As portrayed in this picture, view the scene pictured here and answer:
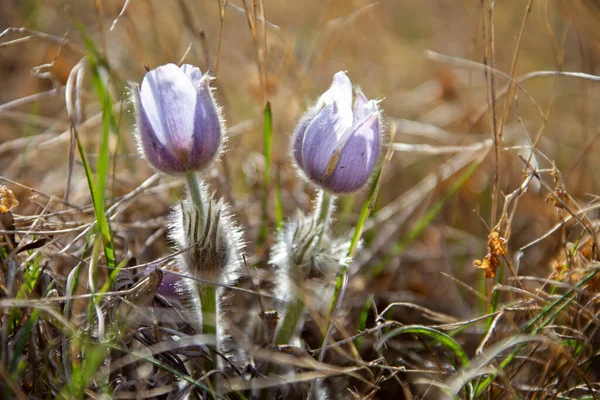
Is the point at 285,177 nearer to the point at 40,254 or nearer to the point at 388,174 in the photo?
the point at 388,174

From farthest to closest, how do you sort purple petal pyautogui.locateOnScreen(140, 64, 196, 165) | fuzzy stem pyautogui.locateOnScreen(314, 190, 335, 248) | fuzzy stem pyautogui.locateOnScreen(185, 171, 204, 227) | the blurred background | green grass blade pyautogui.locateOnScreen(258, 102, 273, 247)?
the blurred background
green grass blade pyautogui.locateOnScreen(258, 102, 273, 247)
fuzzy stem pyautogui.locateOnScreen(314, 190, 335, 248)
fuzzy stem pyautogui.locateOnScreen(185, 171, 204, 227)
purple petal pyautogui.locateOnScreen(140, 64, 196, 165)

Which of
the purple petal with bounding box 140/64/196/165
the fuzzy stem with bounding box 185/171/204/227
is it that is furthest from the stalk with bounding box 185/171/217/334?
the purple petal with bounding box 140/64/196/165

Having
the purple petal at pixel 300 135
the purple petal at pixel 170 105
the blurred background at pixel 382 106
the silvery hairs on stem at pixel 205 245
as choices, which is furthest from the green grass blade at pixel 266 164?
the purple petal at pixel 170 105

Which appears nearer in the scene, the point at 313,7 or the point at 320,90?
the point at 320,90

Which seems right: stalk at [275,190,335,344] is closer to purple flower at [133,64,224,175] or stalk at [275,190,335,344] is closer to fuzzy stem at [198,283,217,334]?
fuzzy stem at [198,283,217,334]

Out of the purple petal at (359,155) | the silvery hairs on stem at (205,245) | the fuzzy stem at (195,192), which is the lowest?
the silvery hairs on stem at (205,245)

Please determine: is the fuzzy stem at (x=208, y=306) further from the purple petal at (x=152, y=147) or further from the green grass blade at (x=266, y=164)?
the green grass blade at (x=266, y=164)

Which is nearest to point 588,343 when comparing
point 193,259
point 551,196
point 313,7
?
point 551,196
